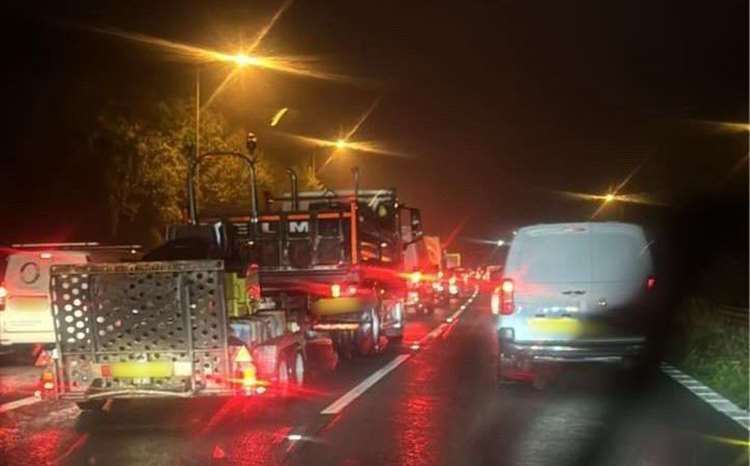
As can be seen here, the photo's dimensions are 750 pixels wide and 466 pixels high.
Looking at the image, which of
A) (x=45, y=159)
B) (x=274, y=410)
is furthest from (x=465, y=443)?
(x=45, y=159)

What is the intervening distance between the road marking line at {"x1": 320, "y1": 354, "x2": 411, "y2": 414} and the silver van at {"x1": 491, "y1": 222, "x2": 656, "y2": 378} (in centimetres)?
192

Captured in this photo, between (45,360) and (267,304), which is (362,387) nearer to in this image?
(267,304)

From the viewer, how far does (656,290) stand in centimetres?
1265

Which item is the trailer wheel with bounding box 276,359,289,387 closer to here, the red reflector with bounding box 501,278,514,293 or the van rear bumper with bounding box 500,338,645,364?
the red reflector with bounding box 501,278,514,293

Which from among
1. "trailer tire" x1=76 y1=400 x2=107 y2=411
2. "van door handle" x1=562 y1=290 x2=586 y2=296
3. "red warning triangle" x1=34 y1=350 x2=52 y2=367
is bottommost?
"trailer tire" x1=76 y1=400 x2=107 y2=411

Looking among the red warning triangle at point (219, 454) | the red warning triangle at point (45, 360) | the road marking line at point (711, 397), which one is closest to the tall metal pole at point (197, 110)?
the road marking line at point (711, 397)

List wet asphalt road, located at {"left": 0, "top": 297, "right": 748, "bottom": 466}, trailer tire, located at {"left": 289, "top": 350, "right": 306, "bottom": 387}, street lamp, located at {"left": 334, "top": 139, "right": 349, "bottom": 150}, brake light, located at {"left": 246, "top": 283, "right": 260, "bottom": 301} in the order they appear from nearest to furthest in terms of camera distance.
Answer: wet asphalt road, located at {"left": 0, "top": 297, "right": 748, "bottom": 466} → brake light, located at {"left": 246, "top": 283, "right": 260, "bottom": 301} → trailer tire, located at {"left": 289, "top": 350, "right": 306, "bottom": 387} → street lamp, located at {"left": 334, "top": 139, "right": 349, "bottom": 150}

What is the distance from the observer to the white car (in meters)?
17.3

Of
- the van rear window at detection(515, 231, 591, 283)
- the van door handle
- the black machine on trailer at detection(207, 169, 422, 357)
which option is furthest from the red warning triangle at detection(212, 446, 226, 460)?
the black machine on trailer at detection(207, 169, 422, 357)

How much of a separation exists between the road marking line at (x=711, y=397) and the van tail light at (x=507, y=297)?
97.6 inches

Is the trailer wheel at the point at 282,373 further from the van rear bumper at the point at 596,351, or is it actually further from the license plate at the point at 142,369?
the van rear bumper at the point at 596,351

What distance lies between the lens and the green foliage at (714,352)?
42.8 ft

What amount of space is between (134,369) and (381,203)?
10.7 m

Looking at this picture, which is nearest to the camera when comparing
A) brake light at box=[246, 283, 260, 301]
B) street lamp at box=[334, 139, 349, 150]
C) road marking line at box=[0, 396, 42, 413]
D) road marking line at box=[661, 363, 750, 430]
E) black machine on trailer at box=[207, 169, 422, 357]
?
road marking line at box=[661, 363, 750, 430]
